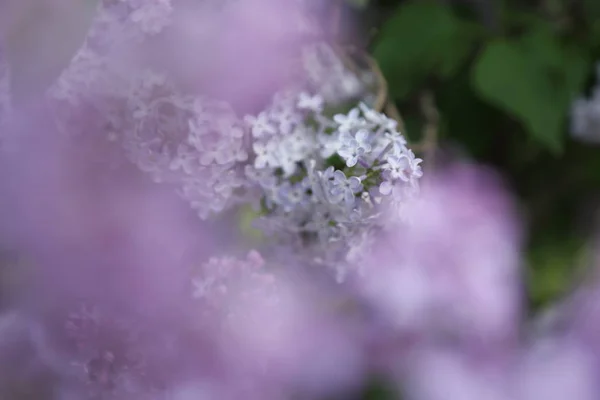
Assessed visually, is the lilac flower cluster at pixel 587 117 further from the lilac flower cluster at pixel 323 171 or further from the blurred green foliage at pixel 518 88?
the lilac flower cluster at pixel 323 171

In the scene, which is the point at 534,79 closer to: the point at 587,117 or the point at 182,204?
the point at 587,117

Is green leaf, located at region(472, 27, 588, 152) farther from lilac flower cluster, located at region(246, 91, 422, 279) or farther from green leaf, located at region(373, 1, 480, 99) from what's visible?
lilac flower cluster, located at region(246, 91, 422, 279)

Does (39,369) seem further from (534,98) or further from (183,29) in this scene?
(534,98)

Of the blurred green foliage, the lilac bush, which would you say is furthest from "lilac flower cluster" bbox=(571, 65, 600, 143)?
the lilac bush

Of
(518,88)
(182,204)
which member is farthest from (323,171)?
(518,88)

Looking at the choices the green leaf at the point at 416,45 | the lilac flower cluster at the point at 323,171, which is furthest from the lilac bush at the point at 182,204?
the green leaf at the point at 416,45

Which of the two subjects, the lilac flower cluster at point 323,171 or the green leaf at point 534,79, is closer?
the lilac flower cluster at point 323,171

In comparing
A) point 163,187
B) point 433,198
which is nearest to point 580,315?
point 433,198
